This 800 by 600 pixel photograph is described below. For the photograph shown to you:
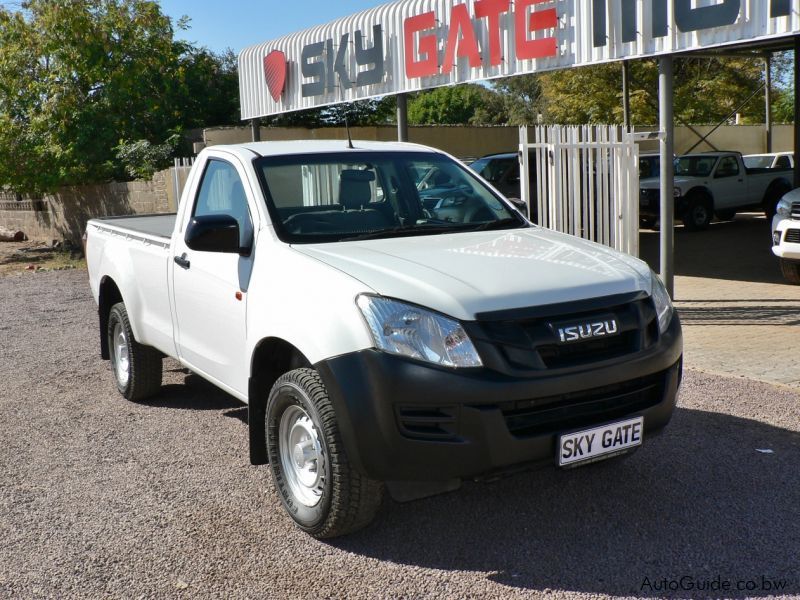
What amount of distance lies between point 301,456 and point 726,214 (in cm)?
1823

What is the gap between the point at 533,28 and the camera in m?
10.5

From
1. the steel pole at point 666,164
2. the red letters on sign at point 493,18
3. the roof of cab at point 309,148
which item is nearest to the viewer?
the roof of cab at point 309,148

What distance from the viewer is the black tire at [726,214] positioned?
19828mm

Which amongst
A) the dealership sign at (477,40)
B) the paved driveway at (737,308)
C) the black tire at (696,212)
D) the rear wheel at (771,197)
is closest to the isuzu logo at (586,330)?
the paved driveway at (737,308)

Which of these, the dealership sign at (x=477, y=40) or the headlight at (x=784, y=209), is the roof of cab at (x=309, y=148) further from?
the headlight at (x=784, y=209)

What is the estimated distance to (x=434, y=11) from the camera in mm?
11867

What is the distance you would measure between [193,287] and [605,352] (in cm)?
249

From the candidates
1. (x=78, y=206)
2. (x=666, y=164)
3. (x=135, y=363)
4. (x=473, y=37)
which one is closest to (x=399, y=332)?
(x=135, y=363)

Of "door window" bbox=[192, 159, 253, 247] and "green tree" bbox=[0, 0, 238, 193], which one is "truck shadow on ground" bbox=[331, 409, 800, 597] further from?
"green tree" bbox=[0, 0, 238, 193]

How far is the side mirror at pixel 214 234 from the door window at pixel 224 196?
74 millimetres

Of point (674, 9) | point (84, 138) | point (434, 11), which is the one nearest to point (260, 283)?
point (674, 9)

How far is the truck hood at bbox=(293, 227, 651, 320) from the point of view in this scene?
372cm

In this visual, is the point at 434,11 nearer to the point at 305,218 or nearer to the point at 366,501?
the point at 305,218

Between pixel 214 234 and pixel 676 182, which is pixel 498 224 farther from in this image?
pixel 676 182
